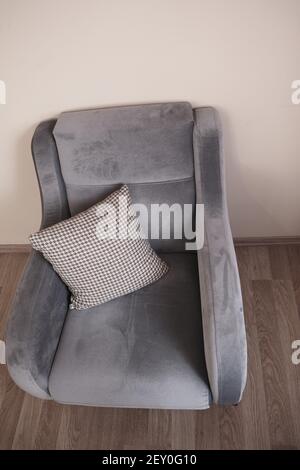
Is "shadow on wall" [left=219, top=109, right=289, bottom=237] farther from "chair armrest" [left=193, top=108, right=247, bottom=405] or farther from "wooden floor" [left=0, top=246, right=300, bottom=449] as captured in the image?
"wooden floor" [left=0, top=246, right=300, bottom=449]

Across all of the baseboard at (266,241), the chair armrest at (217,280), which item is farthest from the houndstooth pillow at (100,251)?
the baseboard at (266,241)

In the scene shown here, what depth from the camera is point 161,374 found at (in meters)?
1.21

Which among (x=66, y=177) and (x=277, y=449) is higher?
(x=66, y=177)

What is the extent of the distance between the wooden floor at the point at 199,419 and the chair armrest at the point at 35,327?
0.90 ft

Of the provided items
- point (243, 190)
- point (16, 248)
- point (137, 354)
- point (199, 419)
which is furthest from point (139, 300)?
point (16, 248)

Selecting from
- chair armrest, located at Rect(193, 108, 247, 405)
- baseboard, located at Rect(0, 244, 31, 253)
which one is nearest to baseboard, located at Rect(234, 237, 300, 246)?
chair armrest, located at Rect(193, 108, 247, 405)

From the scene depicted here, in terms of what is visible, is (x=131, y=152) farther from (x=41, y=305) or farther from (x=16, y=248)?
(x=16, y=248)

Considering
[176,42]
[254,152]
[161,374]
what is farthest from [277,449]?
[176,42]

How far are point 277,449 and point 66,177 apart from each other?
116 centimetres

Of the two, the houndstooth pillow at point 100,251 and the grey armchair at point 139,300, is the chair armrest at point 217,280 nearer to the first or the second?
the grey armchair at point 139,300

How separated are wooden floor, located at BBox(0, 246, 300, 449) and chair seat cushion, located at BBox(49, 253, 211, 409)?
0.83 feet

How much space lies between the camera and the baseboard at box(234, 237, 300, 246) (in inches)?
74.9

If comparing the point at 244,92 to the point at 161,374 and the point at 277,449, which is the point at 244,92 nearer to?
the point at 161,374

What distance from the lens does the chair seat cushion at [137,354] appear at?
47.7 inches
